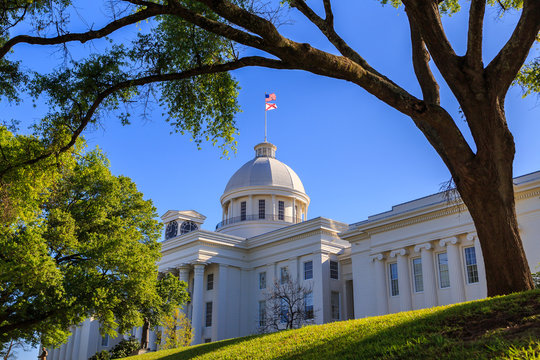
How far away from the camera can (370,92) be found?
34.5 feet

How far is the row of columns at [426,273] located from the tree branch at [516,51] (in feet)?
70.8

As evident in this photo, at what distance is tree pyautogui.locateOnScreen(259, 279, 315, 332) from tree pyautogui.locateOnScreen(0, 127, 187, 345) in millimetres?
14698

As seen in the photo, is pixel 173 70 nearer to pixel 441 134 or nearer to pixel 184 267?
pixel 441 134

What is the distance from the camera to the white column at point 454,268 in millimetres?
30297

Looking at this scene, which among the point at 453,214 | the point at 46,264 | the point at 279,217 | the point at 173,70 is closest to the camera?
the point at 173,70

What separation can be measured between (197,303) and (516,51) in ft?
124

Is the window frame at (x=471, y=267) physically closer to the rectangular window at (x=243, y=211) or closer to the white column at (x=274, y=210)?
the white column at (x=274, y=210)

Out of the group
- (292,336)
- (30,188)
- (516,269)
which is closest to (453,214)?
(292,336)

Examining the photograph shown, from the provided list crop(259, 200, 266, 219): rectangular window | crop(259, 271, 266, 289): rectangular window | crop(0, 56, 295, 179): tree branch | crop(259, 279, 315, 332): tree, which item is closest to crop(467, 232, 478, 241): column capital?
crop(259, 279, 315, 332): tree

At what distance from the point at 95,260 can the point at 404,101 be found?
559 inches

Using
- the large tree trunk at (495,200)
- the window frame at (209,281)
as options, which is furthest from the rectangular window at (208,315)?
the large tree trunk at (495,200)

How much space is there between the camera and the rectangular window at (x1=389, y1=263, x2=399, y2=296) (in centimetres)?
3419

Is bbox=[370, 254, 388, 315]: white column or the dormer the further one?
the dormer

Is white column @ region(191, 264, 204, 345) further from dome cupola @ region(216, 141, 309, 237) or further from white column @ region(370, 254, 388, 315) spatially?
white column @ region(370, 254, 388, 315)
